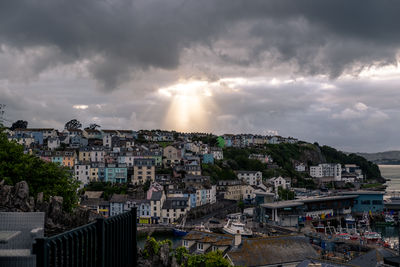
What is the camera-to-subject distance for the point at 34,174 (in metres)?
20.1

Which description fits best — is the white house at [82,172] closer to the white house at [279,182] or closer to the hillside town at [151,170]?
the hillside town at [151,170]

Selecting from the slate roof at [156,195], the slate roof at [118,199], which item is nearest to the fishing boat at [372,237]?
the slate roof at [156,195]

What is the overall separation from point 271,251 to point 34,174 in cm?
1383

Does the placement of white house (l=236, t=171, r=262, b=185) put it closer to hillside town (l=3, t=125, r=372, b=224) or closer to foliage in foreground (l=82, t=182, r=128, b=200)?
hillside town (l=3, t=125, r=372, b=224)

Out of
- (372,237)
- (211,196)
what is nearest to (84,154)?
(211,196)

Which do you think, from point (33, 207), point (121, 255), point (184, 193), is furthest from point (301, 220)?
point (121, 255)

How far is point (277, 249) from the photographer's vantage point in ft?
81.0

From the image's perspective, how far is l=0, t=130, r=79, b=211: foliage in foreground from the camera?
1908 cm

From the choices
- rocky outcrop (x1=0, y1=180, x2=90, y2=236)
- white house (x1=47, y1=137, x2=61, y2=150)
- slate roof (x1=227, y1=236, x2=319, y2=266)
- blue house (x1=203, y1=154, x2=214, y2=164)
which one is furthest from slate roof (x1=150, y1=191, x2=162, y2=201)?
rocky outcrop (x1=0, y1=180, x2=90, y2=236)

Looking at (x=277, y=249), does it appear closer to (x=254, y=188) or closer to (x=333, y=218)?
(x=333, y=218)

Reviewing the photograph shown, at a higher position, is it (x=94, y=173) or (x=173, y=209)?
(x=94, y=173)

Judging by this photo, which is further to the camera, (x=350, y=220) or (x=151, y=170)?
(x=151, y=170)

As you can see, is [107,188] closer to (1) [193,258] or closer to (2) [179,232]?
(2) [179,232]

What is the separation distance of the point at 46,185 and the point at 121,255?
46.6 feet
